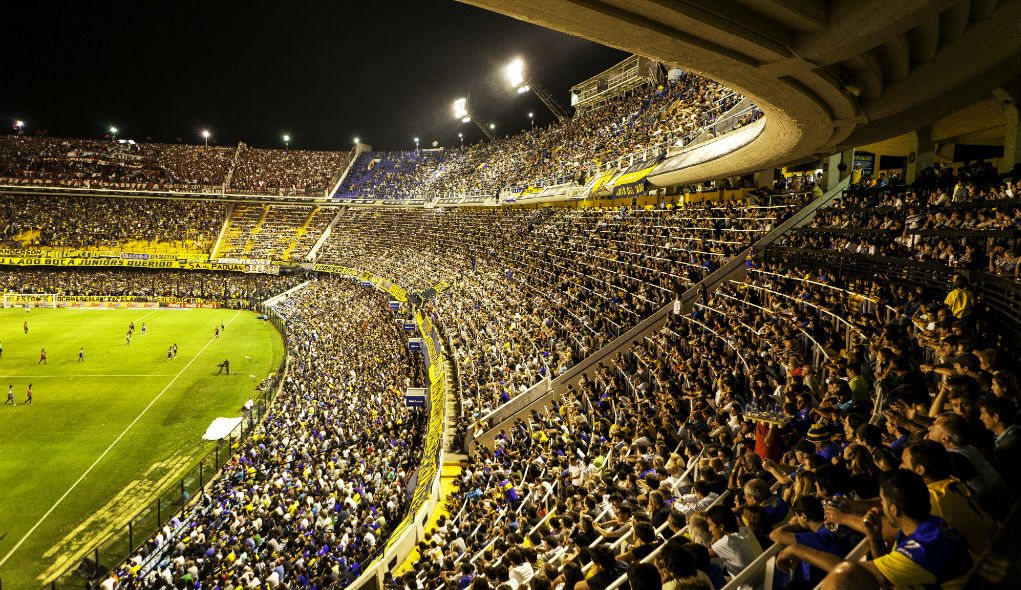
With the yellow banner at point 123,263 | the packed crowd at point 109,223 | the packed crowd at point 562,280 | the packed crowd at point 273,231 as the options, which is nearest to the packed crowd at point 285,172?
the packed crowd at point 273,231

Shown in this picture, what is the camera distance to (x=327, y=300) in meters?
40.2

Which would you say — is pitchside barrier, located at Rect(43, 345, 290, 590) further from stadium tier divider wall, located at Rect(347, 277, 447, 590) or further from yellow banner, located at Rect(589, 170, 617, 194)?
yellow banner, located at Rect(589, 170, 617, 194)

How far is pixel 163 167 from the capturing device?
6656 cm

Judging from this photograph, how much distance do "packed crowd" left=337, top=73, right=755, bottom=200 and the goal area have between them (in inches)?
1198

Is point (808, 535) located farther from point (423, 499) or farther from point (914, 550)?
point (423, 499)

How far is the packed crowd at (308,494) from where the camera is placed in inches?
447

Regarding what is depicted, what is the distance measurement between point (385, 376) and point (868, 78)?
757 inches

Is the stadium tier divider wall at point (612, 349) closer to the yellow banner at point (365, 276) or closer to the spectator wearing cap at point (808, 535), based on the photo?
the spectator wearing cap at point (808, 535)

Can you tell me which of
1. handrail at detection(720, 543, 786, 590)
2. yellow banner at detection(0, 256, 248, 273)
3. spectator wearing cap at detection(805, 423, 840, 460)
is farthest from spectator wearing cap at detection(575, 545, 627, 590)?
yellow banner at detection(0, 256, 248, 273)

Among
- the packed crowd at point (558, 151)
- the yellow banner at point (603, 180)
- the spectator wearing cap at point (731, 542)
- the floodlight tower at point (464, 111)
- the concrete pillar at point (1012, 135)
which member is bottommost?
the spectator wearing cap at point (731, 542)

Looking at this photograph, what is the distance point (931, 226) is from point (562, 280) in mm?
11485

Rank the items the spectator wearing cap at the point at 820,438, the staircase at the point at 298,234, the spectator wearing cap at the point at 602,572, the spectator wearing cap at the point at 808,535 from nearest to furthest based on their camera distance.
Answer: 1. the spectator wearing cap at the point at 808,535
2. the spectator wearing cap at the point at 602,572
3. the spectator wearing cap at the point at 820,438
4. the staircase at the point at 298,234

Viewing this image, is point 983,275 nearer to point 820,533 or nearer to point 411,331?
point 820,533

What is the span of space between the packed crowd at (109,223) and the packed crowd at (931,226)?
2396 inches
